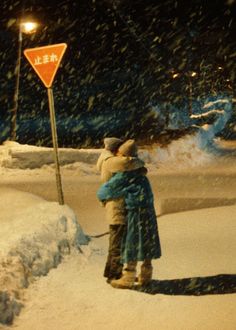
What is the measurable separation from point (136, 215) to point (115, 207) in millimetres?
248

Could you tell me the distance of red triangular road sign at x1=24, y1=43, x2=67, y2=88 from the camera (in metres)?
7.91

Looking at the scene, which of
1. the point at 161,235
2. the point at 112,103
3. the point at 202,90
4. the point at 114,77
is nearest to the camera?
the point at 161,235

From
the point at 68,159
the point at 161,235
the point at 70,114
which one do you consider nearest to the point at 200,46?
the point at 70,114

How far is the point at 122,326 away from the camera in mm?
4633

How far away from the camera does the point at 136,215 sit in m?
5.70

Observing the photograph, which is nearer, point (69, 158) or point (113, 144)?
point (113, 144)

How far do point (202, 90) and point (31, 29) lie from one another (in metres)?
33.8

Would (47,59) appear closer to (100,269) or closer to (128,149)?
(128,149)

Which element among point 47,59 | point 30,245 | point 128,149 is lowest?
point 30,245

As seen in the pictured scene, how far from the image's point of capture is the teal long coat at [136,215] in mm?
5684

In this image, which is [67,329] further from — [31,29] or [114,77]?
[114,77]

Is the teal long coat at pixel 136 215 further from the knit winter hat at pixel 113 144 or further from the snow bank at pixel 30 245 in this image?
the snow bank at pixel 30 245

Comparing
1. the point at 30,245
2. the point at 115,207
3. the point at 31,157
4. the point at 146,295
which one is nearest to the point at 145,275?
the point at 146,295

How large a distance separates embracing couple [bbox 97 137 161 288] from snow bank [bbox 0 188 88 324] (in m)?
0.84
